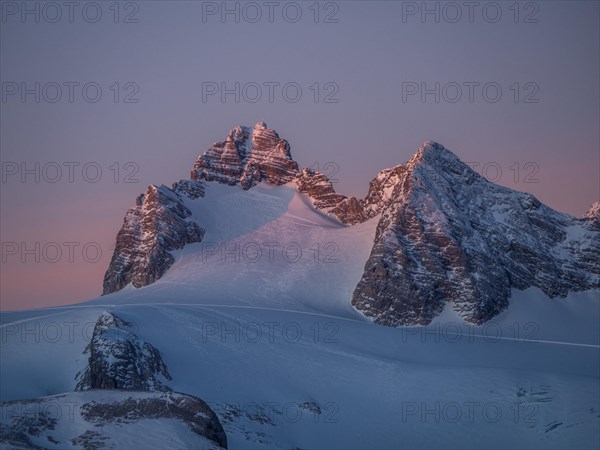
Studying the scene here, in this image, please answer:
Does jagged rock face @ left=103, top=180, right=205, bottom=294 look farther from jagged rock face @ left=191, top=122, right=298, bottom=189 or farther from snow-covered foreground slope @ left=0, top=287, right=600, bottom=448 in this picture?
snow-covered foreground slope @ left=0, top=287, right=600, bottom=448

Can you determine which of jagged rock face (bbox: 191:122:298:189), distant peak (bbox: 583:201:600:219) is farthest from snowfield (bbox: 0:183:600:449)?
jagged rock face (bbox: 191:122:298:189)

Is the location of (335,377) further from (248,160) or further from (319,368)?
(248,160)

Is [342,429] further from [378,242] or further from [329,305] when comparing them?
[378,242]

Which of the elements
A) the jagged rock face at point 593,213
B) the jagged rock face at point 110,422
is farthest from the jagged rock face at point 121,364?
the jagged rock face at point 593,213

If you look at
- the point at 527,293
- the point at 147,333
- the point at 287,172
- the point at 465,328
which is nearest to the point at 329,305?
the point at 465,328

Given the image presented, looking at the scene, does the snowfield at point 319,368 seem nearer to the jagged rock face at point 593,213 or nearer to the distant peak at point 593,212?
the jagged rock face at point 593,213

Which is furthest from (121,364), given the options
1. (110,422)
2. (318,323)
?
(318,323)
